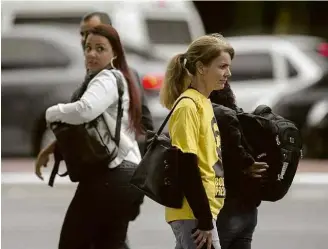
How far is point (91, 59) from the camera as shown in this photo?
5.45 meters

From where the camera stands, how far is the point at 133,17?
15.8 m

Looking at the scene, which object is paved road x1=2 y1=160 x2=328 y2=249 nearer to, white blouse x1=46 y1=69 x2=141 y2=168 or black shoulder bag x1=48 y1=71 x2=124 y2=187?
white blouse x1=46 y1=69 x2=141 y2=168

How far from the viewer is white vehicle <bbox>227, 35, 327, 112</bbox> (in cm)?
1410

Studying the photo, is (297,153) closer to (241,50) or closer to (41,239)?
(41,239)

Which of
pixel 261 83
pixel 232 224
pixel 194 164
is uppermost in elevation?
pixel 194 164

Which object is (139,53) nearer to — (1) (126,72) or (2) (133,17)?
(2) (133,17)

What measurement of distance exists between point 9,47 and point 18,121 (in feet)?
3.76

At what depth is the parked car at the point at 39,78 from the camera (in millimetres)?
13086

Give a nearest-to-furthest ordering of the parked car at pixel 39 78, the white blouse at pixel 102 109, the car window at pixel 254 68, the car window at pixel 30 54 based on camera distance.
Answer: the white blouse at pixel 102 109, the parked car at pixel 39 78, the car window at pixel 30 54, the car window at pixel 254 68

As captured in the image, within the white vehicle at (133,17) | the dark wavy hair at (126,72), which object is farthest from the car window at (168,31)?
the dark wavy hair at (126,72)

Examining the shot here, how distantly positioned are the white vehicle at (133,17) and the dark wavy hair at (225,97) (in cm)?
1083

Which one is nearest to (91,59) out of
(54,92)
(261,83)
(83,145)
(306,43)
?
(83,145)

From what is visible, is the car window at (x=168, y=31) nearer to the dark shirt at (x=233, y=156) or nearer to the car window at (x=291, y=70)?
the car window at (x=291, y=70)

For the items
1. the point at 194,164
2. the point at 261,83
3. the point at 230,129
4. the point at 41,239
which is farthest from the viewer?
the point at 261,83
